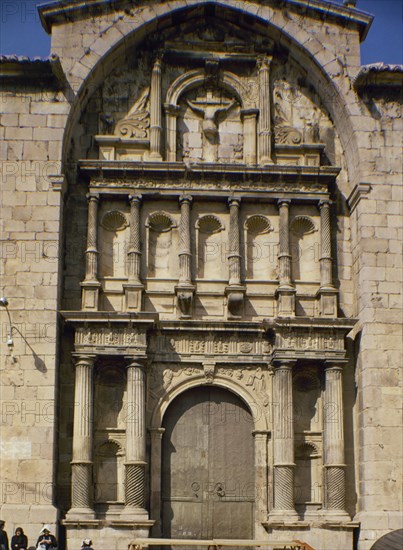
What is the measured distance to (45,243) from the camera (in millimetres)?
19734

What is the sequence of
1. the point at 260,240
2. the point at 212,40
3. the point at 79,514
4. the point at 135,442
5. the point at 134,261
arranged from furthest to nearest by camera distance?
the point at 212,40 → the point at 260,240 → the point at 134,261 → the point at 135,442 → the point at 79,514

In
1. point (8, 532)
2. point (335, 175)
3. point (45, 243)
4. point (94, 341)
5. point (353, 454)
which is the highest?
point (335, 175)

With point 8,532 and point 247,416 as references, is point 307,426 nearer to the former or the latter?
point 247,416

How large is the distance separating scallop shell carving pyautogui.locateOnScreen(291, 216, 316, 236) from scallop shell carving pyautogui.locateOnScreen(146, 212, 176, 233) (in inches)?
101

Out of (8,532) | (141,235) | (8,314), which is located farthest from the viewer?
(141,235)

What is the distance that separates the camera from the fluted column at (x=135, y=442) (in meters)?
19.0

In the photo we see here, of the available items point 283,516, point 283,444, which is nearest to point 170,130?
point 283,444

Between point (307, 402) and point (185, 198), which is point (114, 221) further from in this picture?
point (307, 402)

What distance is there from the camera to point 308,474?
1989 centimetres

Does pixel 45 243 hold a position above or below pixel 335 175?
below

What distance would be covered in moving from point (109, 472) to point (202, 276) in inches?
175

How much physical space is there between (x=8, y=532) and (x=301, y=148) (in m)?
9.88

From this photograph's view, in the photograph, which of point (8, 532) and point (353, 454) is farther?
point (353, 454)

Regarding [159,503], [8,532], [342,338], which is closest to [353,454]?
[342,338]
